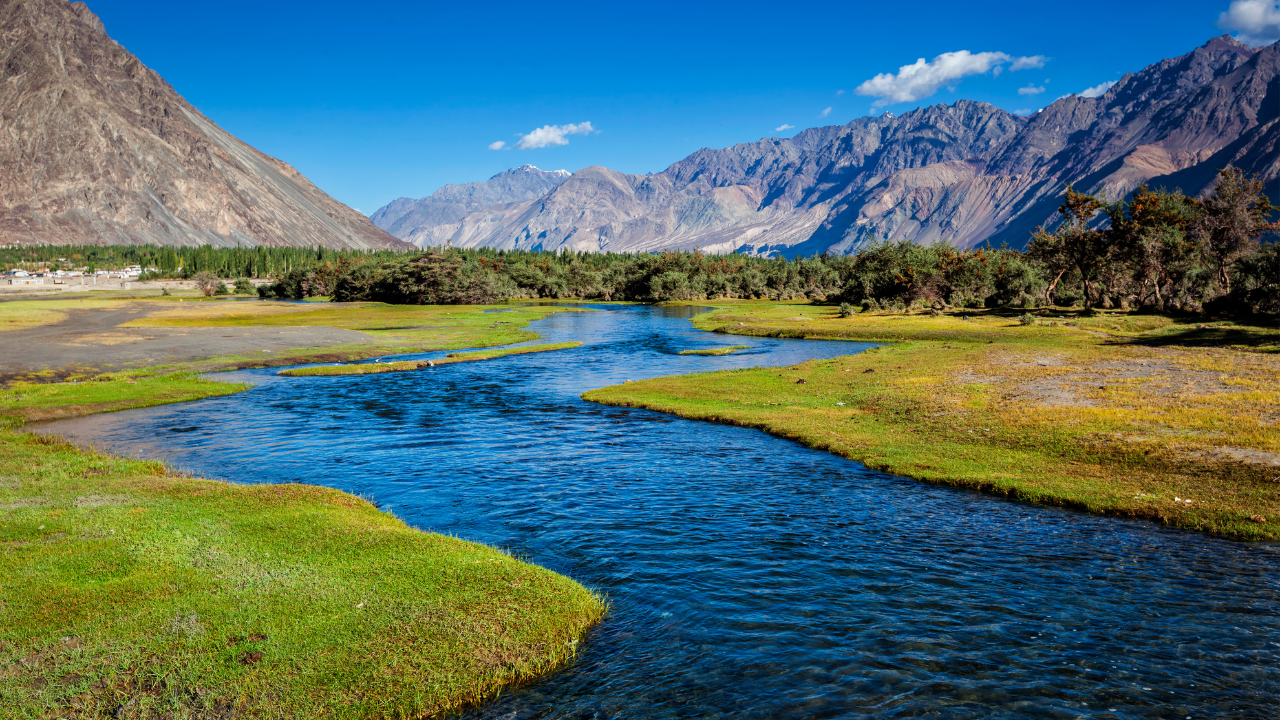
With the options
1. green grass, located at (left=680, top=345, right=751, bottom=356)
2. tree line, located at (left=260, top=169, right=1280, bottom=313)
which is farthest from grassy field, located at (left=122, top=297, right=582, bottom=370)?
tree line, located at (left=260, top=169, right=1280, bottom=313)

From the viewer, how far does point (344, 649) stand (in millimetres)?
12992

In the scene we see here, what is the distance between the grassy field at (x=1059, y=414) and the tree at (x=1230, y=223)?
26.7 metres

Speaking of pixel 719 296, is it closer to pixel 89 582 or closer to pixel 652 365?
pixel 652 365

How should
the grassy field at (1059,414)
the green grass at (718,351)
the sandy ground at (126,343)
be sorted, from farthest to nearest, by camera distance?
1. the green grass at (718,351)
2. the sandy ground at (126,343)
3. the grassy field at (1059,414)

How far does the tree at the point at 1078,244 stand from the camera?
95125mm

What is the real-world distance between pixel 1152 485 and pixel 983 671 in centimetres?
1438

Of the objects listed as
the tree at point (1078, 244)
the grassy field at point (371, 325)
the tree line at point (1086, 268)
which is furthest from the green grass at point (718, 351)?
the tree at point (1078, 244)

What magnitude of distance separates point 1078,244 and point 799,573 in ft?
323

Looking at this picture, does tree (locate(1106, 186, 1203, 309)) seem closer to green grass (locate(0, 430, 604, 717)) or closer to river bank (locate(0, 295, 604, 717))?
river bank (locate(0, 295, 604, 717))

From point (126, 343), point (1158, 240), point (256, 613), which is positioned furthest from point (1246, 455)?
point (126, 343)

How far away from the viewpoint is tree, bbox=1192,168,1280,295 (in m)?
86.1

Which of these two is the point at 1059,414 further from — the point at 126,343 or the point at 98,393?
the point at 126,343

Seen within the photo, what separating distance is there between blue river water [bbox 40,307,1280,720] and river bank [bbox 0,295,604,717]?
1313 millimetres

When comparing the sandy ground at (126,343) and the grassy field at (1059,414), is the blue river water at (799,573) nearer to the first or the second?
the grassy field at (1059,414)
